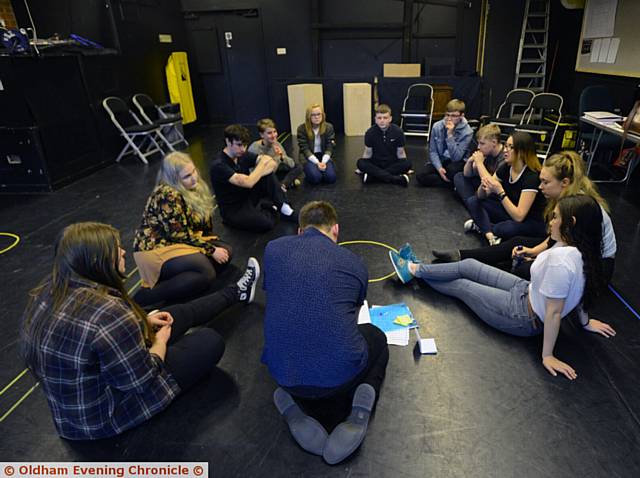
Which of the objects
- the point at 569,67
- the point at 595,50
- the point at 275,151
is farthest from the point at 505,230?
the point at 569,67

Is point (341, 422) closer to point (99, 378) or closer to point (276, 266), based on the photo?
point (276, 266)

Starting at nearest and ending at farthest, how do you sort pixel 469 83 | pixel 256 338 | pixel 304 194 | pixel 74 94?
pixel 256 338, pixel 304 194, pixel 74 94, pixel 469 83

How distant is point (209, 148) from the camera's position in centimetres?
676

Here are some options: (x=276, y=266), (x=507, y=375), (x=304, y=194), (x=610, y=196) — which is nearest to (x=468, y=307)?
(x=507, y=375)

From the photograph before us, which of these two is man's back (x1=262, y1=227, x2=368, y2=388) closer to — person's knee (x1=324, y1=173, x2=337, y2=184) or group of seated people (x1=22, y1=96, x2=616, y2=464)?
group of seated people (x1=22, y1=96, x2=616, y2=464)

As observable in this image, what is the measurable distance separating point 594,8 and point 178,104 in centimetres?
662

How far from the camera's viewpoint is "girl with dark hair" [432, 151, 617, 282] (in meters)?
2.15

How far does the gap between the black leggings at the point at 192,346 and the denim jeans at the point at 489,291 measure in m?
1.31

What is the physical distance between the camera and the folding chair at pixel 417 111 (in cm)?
668

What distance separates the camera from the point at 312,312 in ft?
4.65

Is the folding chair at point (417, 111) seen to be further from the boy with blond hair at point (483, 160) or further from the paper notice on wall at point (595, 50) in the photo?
the boy with blond hair at point (483, 160)

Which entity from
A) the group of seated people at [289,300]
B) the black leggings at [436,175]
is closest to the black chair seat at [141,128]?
the group of seated people at [289,300]

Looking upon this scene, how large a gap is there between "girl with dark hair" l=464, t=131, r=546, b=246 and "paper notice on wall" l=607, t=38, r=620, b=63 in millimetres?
3458

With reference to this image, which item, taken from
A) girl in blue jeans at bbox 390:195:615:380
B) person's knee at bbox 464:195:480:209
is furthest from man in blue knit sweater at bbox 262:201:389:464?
person's knee at bbox 464:195:480:209
